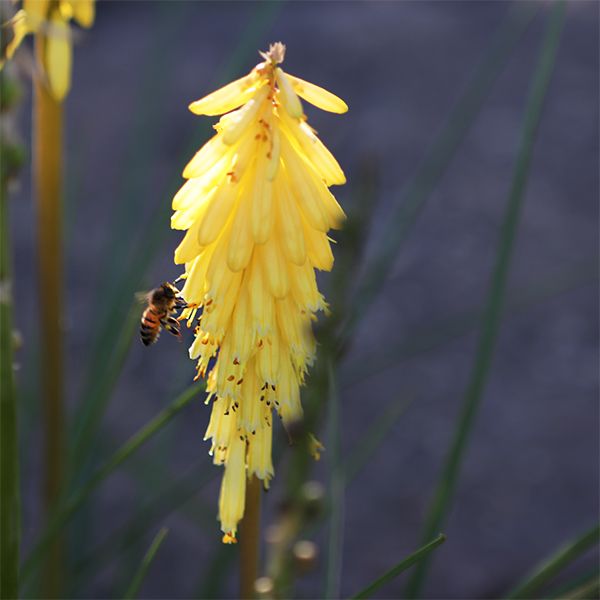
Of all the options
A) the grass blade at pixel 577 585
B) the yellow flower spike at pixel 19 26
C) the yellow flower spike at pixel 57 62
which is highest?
the yellow flower spike at pixel 19 26

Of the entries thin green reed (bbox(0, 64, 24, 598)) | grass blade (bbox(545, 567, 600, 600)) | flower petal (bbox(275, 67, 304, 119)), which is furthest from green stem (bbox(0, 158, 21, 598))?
grass blade (bbox(545, 567, 600, 600))

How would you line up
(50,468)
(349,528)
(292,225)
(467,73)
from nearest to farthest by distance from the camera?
(292,225) → (50,468) → (349,528) → (467,73)

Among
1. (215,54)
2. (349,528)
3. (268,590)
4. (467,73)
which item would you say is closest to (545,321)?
(349,528)

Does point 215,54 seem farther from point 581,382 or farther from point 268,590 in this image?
point 268,590

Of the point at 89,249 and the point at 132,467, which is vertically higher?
the point at 89,249

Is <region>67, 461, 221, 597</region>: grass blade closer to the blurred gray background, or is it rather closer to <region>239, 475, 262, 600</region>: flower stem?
the blurred gray background

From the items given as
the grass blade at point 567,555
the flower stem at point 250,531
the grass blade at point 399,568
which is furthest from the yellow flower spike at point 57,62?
the grass blade at point 567,555

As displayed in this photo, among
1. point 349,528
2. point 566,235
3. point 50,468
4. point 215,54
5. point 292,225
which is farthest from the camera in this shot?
point 215,54

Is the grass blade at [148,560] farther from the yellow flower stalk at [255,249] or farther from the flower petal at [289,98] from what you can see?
the flower petal at [289,98]
